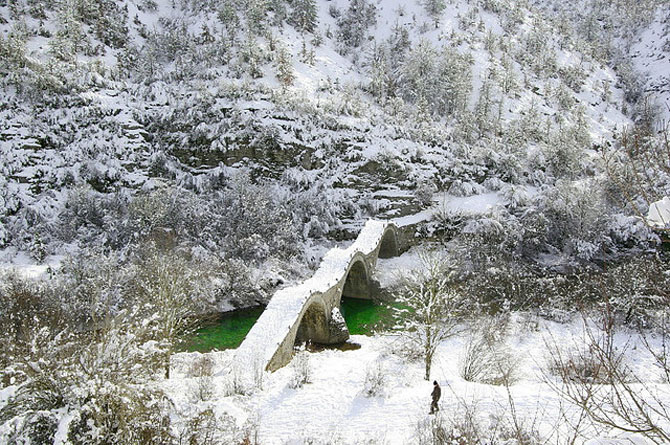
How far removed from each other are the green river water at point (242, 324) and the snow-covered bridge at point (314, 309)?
1.65m

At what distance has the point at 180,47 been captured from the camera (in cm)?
4078

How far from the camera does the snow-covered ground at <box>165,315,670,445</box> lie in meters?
9.86

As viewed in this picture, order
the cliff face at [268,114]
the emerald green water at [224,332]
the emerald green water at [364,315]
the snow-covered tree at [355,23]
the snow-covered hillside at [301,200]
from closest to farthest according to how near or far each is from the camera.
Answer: the snow-covered hillside at [301,200]
the emerald green water at [224,332]
the emerald green water at [364,315]
the cliff face at [268,114]
the snow-covered tree at [355,23]

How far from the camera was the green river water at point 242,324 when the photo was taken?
1995 centimetres

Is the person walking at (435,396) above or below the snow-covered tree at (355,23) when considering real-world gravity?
below

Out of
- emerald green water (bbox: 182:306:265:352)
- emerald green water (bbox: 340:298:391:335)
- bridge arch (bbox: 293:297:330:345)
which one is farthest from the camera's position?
emerald green water (bbox: 340:298:391:335)

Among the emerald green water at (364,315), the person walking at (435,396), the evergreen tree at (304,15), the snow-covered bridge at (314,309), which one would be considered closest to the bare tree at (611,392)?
the person walking at (435,396)

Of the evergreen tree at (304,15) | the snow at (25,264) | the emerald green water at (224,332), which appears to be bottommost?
the emerald green water at (224,332)

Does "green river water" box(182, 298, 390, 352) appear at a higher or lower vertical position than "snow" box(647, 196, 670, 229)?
lower

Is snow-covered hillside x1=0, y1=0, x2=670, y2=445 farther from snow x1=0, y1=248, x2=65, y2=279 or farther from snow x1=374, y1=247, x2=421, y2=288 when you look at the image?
snow x1=374, y1=247, x2=421, y2=288

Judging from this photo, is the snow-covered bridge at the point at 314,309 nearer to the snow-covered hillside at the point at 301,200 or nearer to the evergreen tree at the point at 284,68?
the snow-covered hillside at the point at 301,200

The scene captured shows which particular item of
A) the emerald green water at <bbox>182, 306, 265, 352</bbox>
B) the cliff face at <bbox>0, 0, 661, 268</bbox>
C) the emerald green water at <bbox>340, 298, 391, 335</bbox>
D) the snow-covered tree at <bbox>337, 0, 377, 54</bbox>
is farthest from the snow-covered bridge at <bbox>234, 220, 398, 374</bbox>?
the snow-covered tree at <bbox>337, 0, 377, 54</bbox>

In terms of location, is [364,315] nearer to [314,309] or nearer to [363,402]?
[314,309]

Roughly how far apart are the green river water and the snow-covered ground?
320cm
